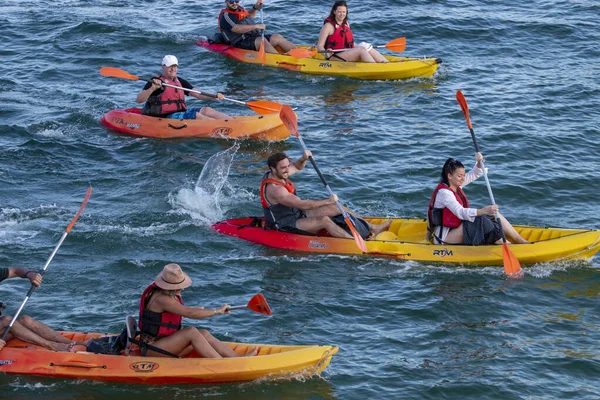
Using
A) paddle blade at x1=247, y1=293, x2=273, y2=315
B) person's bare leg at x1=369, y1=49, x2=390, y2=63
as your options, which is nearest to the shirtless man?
paddle blade at x1=247, y1=293, x2=273, y2=315

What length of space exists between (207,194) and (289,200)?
2441 mm

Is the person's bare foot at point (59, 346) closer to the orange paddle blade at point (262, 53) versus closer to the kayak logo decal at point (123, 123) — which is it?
the kayak logo decal at point (123, 123)

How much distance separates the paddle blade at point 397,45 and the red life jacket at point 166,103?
4.91 meters

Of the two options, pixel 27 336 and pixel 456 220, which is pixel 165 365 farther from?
pixel 456 220

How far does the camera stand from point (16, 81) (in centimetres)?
1962

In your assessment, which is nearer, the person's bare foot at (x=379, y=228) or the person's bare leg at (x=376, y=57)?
the person's bare foot at (x=379, y=228)

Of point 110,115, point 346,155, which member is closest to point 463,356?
point 346,155

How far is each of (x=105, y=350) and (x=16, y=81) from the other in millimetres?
11177

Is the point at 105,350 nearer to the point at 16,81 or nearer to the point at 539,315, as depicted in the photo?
the point at 539,315

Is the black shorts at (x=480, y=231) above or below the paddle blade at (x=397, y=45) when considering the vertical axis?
below

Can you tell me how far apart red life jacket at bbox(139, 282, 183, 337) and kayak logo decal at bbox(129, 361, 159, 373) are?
29cm

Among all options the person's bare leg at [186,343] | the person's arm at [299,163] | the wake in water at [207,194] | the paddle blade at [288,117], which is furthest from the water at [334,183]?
the paddle blade at [288,117]

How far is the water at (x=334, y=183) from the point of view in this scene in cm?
1056

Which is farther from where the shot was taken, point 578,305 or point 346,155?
point 346,155
